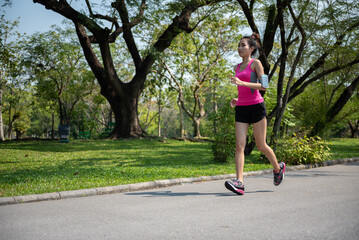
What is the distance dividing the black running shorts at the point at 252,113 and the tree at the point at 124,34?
9.12 m

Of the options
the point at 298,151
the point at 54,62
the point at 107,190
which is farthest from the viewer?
the point at 54,62

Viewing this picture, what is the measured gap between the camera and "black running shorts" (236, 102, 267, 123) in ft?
16.5

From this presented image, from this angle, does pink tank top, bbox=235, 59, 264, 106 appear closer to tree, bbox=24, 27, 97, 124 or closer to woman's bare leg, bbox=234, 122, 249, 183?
woman's bare leg, bbox=234, 122, 249, 183

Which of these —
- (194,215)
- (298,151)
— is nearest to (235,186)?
(194,215)

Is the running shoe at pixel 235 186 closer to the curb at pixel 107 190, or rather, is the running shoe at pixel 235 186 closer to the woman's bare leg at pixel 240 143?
the woman's bare leg at pixel 240 143

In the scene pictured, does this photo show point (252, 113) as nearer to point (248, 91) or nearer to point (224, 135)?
point (248, 91)

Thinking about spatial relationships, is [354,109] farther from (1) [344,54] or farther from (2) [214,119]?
(2) [214,119]

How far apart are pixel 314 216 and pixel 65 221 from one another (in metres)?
2.77

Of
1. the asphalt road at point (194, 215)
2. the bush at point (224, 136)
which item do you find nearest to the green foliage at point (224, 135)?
the bush at point (224, 136)

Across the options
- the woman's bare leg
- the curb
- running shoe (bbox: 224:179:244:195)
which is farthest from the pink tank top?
the curb

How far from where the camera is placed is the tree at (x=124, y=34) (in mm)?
15758

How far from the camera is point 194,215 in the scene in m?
3.89

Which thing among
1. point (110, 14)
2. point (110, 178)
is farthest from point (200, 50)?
point (110, 178)

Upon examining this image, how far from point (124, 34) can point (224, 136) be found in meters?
13.2
